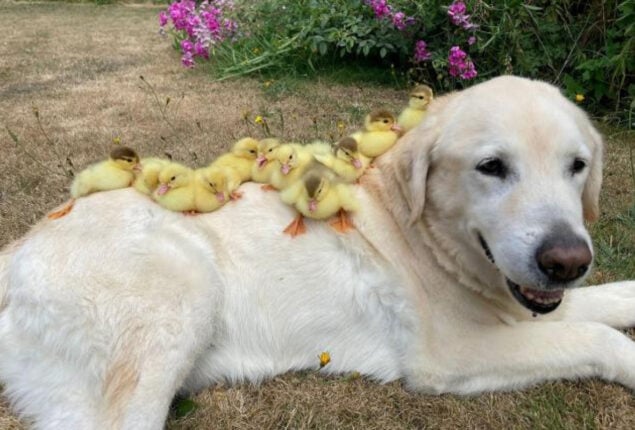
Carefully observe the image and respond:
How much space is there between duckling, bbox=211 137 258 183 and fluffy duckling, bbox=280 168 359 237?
31 centimetres

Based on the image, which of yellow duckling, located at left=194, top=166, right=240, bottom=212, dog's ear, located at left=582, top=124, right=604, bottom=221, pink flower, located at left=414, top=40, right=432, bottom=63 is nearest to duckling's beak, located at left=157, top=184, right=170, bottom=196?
yellow duckling, located at left=194, top=166, right=240, bottom=212

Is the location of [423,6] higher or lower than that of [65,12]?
higher

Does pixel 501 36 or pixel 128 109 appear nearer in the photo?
pixel 501 36

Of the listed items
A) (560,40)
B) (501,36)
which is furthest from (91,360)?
(560,40)

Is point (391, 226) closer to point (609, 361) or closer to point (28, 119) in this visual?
point (609, 361)

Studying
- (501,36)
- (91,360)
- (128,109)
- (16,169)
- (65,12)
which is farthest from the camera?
(65,12)

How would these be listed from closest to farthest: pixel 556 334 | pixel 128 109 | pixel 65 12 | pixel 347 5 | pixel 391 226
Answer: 1. pixel 556 334
2. pixel 391 226
3. pixel 128 109
4. pixel 347 5
5. pixel 65 12

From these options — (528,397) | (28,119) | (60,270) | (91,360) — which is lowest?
(28,119)

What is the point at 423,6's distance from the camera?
19.6 ft

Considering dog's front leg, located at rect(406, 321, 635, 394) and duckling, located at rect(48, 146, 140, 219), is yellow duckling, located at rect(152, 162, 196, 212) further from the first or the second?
dog's front leg, located at rect(406, 321, 635, 394)

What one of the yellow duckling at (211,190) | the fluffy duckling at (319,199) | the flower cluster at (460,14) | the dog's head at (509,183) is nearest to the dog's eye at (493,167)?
the dog's head at (509,183)

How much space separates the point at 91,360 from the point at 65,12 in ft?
47.7

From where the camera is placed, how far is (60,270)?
2289mm

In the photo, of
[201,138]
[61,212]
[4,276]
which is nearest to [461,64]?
[201,138]
